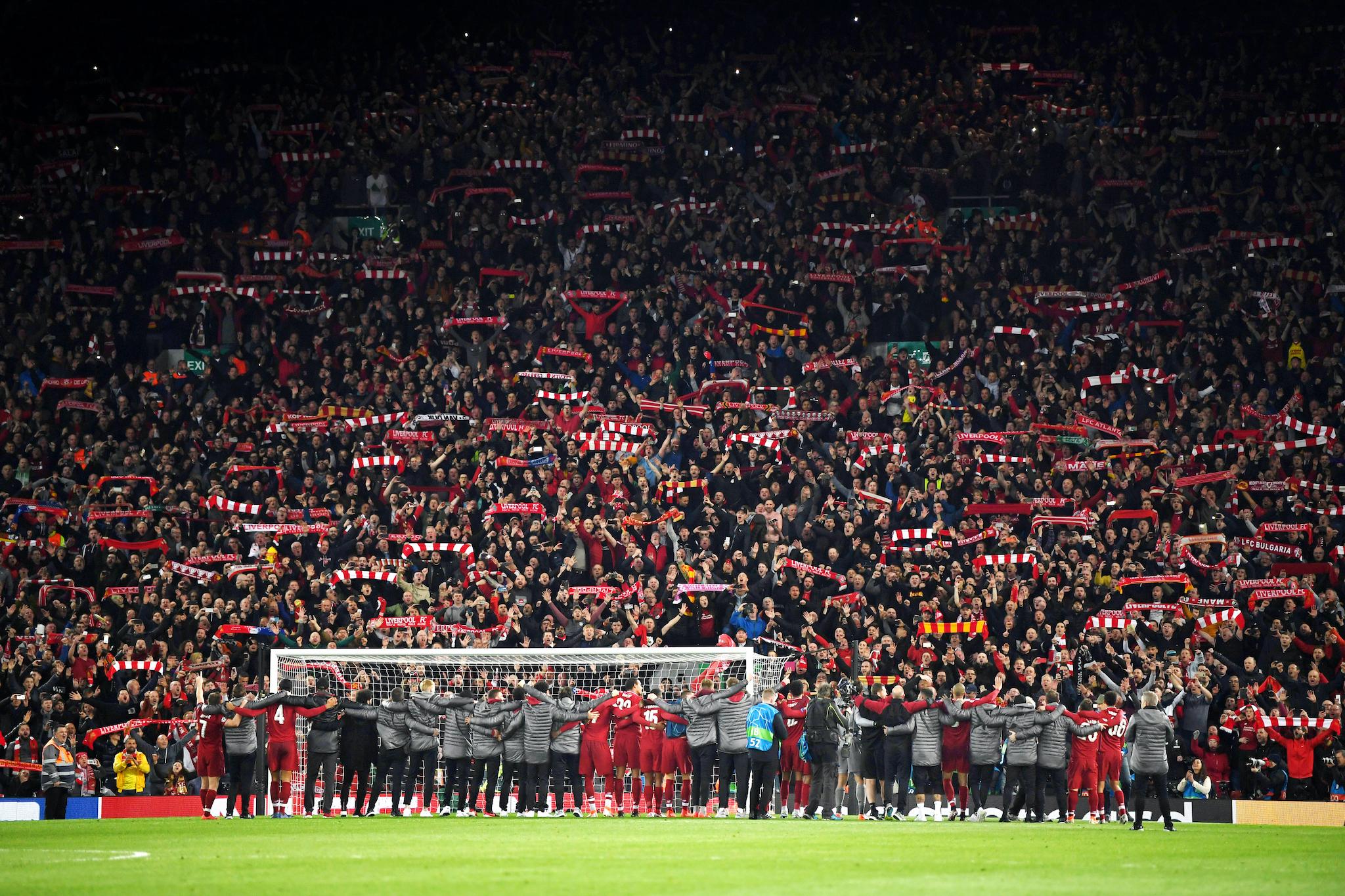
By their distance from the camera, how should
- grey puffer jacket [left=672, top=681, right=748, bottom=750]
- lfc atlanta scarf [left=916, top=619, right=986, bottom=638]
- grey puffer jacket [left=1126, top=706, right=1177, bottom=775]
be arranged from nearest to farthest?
grey puffer jacket [left=1126, top=706, right=1177, bottom=775] → grey puffer jacket [left=672, top=681, right=748, bottom=750] → lfc atlanta scarf [left=916, top=619, right=986, bottom=638]

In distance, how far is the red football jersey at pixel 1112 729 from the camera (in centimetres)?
2066

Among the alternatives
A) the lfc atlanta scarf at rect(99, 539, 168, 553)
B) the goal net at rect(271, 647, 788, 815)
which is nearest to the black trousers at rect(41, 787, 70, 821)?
the goal net at rect(271, 647, 788, 815)

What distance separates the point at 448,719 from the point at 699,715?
3.28 meters

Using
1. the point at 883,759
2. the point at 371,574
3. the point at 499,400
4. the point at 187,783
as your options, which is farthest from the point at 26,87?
the point at 883,759

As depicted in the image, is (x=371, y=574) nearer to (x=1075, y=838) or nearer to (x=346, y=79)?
(x=1075, y=838)

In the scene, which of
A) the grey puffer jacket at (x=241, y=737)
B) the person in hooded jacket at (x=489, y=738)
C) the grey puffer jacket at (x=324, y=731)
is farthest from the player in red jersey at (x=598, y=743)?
the grey puffer jacket at (x=241, y=737)

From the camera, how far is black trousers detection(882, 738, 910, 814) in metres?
21.0

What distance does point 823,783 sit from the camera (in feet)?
69.4

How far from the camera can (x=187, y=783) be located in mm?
23516

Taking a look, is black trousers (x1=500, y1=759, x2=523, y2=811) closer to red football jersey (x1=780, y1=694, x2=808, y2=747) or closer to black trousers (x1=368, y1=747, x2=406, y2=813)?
black trousers (x1=368, y1=747, x2=406, y2=813)

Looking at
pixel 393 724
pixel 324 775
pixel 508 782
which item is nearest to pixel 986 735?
pixel 508 782

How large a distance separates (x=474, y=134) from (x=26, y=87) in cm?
1174

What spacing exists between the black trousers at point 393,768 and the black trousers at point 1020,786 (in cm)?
763

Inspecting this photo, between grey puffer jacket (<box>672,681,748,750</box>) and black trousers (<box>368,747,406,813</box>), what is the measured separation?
3435 millimetres
